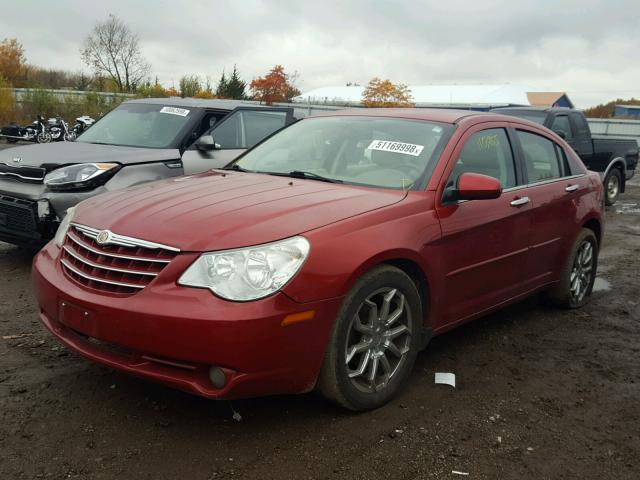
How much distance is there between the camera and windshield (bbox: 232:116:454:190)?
12.7 ft

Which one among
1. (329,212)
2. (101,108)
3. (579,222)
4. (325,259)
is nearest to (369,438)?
(325,259)

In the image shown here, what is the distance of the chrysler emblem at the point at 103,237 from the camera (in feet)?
9.94

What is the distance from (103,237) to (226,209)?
0.61m

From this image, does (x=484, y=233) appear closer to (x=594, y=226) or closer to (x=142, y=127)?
(x=594, y=226)

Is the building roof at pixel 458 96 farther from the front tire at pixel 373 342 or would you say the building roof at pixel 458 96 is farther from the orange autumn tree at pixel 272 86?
the front tire at pixel 373 342

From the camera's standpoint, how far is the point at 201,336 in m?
2.67

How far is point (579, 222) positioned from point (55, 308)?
4.00 meters

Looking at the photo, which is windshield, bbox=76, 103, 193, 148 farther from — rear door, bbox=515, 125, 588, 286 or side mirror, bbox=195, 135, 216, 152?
rear door, bbox=515, 125, 588, 286

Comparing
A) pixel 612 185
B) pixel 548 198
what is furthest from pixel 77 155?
pixel 612 185

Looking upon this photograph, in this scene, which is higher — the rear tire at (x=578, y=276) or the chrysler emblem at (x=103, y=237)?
the chrysler emblem at (x=103, y=237)

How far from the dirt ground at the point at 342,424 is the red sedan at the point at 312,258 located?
11.3 inches

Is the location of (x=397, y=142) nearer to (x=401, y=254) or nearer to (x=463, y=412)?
(x=401, y=254)

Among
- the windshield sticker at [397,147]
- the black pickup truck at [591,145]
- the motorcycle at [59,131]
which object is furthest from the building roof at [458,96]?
the windshield sticker at [397,147]

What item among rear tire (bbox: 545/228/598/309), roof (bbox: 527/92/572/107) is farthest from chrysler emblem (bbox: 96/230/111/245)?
roof (bbox: 527/92/572/107)
